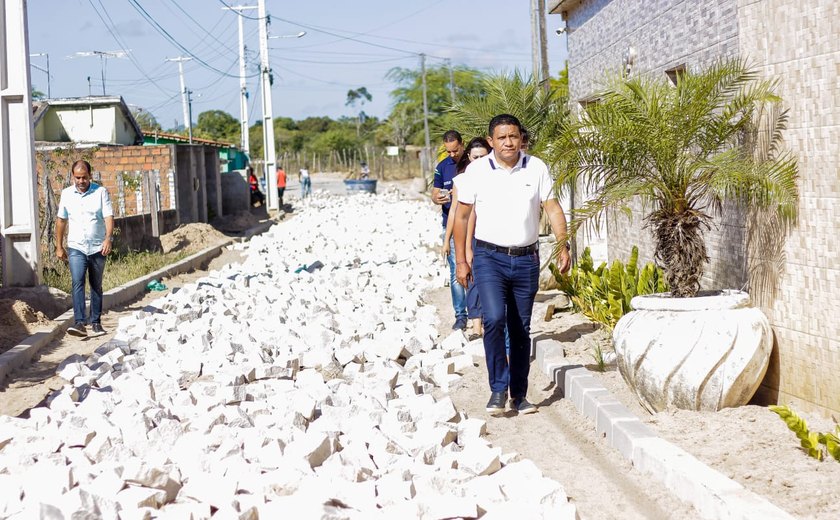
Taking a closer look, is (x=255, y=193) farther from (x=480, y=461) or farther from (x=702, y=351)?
(x=480, y=461)

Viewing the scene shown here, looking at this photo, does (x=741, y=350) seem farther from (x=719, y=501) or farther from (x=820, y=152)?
(x=719, y=501)

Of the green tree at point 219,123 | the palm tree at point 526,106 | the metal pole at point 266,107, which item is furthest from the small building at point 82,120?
the green tree at point 219,123

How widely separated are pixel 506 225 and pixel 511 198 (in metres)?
0.18

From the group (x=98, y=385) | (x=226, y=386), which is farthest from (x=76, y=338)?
(x=226, y=386)

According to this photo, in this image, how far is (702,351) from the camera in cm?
588

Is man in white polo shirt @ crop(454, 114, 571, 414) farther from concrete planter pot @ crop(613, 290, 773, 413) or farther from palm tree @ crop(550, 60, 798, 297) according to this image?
concrete planter pot @ crop(613, 290, 773, 413)

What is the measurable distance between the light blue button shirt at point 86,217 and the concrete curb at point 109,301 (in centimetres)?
103

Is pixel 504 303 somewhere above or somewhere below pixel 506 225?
below

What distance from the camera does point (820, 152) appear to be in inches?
226

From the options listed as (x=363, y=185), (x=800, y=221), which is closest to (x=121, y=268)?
(x=800, y=221)

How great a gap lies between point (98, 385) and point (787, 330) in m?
5.27

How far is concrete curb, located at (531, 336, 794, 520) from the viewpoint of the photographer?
4.29 m

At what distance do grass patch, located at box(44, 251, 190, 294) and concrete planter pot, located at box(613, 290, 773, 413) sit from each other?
9.11 meters

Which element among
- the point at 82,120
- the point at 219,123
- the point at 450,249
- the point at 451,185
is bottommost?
the point at 450,249
